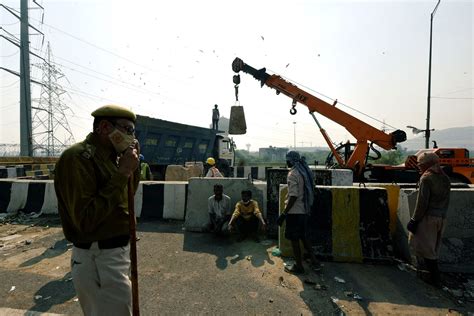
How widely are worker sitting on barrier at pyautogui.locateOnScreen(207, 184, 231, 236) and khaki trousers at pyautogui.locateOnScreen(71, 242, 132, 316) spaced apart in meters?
4.00

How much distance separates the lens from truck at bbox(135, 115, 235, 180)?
1314 centimetres

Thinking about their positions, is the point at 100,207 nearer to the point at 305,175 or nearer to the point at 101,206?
the point at 101,206

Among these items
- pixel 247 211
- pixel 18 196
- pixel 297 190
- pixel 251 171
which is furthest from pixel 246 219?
pixel 251 171

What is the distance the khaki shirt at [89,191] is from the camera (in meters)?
1.62

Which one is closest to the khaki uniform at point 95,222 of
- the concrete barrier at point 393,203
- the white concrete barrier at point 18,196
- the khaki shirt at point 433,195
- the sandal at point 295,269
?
the sandal at point 295,269

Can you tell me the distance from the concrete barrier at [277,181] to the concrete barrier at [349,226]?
2.77 feet

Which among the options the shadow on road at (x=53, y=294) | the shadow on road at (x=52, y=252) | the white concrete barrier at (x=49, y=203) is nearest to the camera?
the shadow on road at (x=53, y=294)

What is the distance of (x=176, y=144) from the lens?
14836 millimetres

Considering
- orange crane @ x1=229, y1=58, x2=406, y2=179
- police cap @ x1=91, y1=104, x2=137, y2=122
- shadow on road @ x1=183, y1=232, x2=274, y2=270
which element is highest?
orange crane @ x1=229, y1=58, x2=406, y2=179

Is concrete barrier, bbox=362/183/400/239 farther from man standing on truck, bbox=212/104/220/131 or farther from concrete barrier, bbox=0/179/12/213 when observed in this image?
man standing on truck, bbox=212/104/220/131

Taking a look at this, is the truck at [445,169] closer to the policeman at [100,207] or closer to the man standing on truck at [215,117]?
the policeman at [100,207]

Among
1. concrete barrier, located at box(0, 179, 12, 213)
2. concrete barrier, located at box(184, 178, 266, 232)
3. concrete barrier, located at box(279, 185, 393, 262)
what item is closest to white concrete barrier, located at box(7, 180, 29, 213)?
concrete barrier, located at box(0, 179, 12, 213)

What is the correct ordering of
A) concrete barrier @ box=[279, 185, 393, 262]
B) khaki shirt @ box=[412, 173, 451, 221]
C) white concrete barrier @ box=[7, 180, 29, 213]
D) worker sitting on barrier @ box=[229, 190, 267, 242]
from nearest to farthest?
khaki shirt @ box=[412, 173, 451, 221] < concrete barrier @ box=[279, 185, 393, 262] < worker sitting on barrier @ box=[229, 190, 267, 242] < white concrete barrier @ box=[7, 180, 29, 213]

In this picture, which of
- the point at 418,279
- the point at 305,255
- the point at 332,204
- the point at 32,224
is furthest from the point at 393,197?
the point at 32,224
